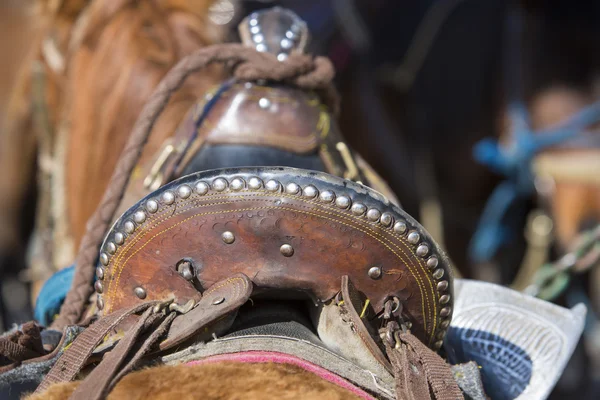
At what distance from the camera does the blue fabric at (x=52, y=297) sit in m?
1.07

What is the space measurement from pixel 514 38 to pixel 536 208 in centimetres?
78

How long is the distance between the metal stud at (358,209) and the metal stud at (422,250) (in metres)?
0.08

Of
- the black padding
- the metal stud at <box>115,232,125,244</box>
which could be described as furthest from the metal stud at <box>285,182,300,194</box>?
the black padding

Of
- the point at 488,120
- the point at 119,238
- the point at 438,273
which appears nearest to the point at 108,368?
the point at 119,238

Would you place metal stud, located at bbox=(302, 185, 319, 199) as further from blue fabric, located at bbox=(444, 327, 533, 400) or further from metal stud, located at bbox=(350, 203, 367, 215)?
blue fabric, located at bbox=(444, 327, 533, 400)

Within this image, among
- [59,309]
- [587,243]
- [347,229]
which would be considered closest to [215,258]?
[347,229]

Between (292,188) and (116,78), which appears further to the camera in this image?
(116,78)

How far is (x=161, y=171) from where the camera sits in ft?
3.65

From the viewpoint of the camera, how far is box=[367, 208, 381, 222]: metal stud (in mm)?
762

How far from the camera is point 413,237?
30.7 inches

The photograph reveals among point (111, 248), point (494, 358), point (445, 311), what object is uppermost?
point (111, 248)

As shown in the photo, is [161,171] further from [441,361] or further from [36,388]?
[441,361]

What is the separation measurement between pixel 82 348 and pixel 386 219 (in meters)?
0.36

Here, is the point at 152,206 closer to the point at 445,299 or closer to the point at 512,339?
the point at 445,299
